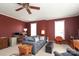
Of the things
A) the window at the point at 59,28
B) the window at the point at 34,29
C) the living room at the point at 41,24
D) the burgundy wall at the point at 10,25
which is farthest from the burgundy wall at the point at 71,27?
the burgundy wall at the point at 10,25

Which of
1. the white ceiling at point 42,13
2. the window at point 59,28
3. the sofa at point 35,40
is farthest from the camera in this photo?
the sofa at point 35,40

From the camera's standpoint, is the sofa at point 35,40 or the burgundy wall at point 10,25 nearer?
the burgundy wall at point 10,25

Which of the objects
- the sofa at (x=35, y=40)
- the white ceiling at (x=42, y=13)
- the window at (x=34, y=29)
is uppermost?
the white ceiling at (x=42, y=13)

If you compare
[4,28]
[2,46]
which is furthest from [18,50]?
[2,46]

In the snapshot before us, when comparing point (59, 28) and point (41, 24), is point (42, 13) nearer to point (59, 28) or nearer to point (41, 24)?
point (41, 24)

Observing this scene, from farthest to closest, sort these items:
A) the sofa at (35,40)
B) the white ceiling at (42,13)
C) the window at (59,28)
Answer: the sofa at (35,40)
the window at (59,28)
the white ceiling at (42,13)

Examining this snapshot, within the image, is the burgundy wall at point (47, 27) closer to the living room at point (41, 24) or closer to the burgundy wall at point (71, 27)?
the living room at point (41, 24)

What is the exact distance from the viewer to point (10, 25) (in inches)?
94.0

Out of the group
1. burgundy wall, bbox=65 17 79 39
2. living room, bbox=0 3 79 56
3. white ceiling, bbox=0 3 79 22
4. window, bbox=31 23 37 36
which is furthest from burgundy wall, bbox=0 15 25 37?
burgundy wall, bbox=65 17 79 39

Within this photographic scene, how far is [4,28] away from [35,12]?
887mm

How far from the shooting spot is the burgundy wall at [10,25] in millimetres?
2354

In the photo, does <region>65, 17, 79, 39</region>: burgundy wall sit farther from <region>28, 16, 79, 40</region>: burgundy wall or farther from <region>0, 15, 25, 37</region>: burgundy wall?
<region>0, 15, 25, 37</region>: burgundy wall

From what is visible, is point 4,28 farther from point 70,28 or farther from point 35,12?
point 70,28

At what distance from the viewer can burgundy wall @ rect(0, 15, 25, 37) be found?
7.72 feet
